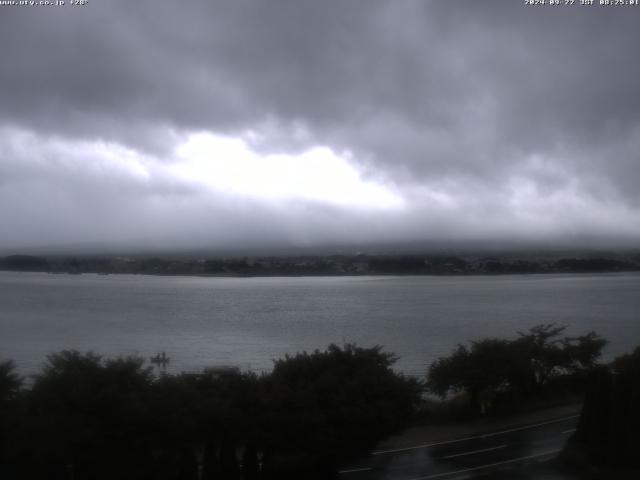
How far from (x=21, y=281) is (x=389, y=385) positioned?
66110 mm

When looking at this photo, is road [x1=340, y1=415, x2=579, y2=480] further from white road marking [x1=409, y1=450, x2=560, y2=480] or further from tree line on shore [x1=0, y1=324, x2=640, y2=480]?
tree line on shore [x1=0, y1=324, x2=640, y2=480]

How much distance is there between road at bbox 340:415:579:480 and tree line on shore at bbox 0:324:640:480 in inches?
22.2

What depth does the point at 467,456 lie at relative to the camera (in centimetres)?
1401

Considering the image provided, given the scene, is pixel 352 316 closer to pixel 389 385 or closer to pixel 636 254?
pixel 389 385

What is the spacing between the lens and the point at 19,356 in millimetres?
27594

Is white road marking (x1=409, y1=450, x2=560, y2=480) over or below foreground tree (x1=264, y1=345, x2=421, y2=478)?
below

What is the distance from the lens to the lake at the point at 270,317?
107 feet

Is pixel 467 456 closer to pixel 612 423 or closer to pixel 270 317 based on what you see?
pixel 612 423

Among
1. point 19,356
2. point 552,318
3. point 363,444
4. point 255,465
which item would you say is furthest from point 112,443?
point 552,318

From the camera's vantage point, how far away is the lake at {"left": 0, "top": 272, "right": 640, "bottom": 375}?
32.5m

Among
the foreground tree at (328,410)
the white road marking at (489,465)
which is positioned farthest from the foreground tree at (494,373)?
the foreground tree at (328,410)

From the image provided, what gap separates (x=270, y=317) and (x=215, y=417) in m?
35.0

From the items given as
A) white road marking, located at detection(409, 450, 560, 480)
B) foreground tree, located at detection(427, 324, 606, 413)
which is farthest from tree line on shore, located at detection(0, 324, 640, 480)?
foreground tree, located at detection(427, 324, 606, 413)

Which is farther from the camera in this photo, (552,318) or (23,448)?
(552,318)
